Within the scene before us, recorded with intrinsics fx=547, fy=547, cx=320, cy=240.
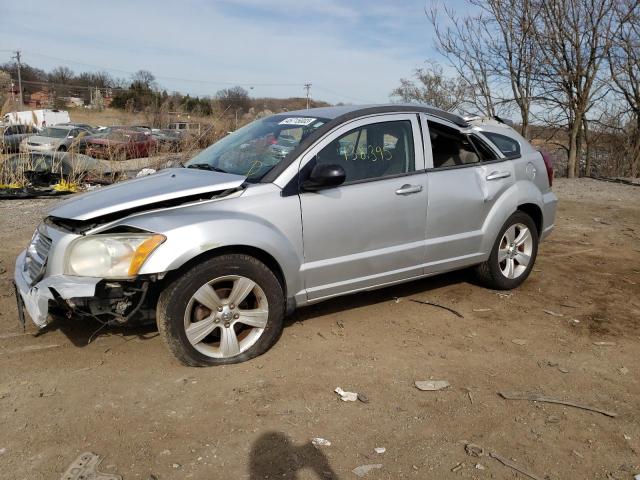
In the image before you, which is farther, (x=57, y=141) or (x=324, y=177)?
(x=57, y=141)

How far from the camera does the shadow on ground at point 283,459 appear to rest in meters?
2.62

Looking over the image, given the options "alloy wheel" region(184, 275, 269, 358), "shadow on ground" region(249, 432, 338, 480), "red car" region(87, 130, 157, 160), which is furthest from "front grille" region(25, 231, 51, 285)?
"red car" region(87, 130, 157, 160)

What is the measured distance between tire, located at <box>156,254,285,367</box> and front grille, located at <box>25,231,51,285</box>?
852 millimetres

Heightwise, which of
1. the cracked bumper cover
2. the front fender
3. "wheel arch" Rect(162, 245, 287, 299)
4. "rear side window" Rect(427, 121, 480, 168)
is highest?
"rear side window" Rect(427, 121, 480, 168)

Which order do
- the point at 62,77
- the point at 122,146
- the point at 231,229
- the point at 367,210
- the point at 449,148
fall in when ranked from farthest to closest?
the point at 62,77
the point at 122,146
the point at 449,148
the point at 367,210
the point at 231,229

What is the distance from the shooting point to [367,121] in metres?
4.35

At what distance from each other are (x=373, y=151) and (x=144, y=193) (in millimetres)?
1781

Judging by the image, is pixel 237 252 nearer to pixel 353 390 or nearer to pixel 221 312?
pixel 221 312

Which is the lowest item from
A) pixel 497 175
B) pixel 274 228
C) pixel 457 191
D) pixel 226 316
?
pixel 226 316

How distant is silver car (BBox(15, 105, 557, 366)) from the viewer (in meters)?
3.43

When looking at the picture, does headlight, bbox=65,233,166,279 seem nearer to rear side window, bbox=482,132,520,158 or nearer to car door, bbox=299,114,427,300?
car door, bbox=299,114,427,300

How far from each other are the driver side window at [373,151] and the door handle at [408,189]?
0.13 meters

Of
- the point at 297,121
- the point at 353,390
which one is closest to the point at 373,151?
the point at 297,121

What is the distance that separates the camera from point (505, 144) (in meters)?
5.32
